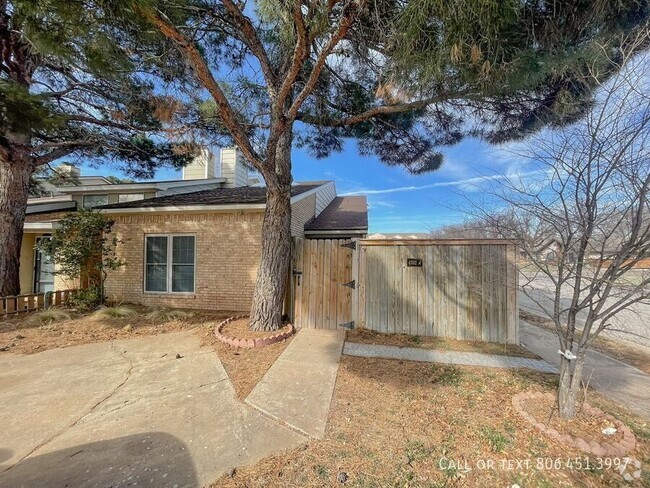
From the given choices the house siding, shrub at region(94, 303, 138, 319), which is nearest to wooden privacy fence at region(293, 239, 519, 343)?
shrub at region(94, 303, 138, 319)

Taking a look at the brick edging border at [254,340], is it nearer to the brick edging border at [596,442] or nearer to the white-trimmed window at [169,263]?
the white-trimmed window at [169,263]

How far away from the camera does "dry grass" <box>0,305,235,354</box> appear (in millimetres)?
4852

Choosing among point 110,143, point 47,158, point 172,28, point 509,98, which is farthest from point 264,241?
point 47,158

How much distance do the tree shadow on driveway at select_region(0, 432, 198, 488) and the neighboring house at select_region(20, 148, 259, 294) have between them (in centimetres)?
549

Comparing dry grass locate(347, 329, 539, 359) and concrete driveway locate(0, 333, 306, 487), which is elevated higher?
dry grass locate(347, 329, 539, 359)

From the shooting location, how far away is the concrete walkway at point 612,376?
3240mm

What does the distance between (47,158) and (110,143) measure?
157 centimetres

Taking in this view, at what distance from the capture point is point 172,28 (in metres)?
3.31

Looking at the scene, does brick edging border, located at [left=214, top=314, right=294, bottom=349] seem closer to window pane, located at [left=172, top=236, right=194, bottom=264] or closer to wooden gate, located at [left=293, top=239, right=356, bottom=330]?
wooden gate, located at [left=293, top=239, right=356, bottom=330]

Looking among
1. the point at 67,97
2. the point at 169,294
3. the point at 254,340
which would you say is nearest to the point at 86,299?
the point at 169,294

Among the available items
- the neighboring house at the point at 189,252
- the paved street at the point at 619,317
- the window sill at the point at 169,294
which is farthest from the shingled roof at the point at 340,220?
the paved street at the point at 619,317

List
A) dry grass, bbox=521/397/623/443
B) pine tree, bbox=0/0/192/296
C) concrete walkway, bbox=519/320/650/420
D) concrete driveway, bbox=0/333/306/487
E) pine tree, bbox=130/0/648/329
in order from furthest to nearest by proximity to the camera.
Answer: pine tree, bbox=0/0/192/296, concrete walkway, bbox=519/320/650/420, pine tree, bbox=130/0/648/329, dry grass, bbox=521/397/623/443, concrete driveway, bbox=0/333/306/487

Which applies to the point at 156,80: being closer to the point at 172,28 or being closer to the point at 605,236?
the point at 172,28

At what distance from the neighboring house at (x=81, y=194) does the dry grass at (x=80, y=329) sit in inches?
74.5
